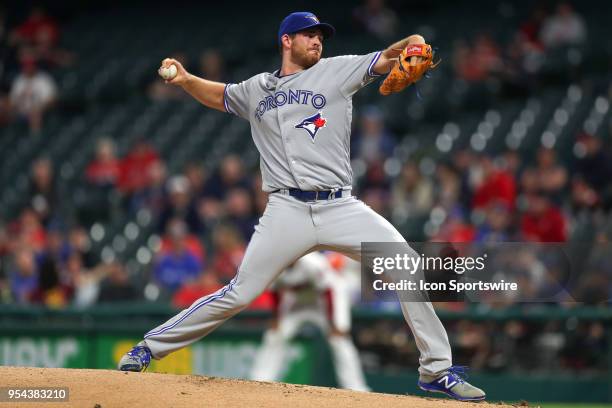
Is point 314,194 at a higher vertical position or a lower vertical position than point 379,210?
higher

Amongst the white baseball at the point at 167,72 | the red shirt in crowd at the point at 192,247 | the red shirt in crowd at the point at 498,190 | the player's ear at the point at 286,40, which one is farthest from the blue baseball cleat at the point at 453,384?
the red shirt in crowd at the point at 192,247

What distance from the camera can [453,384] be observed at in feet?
19.0

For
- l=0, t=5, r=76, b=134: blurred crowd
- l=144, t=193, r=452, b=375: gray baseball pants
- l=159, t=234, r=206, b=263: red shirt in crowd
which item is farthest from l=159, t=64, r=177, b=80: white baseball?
l=0, t=5, r=76, b=134: blurred crowd

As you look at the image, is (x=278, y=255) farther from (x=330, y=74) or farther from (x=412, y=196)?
(x=412, y=196)

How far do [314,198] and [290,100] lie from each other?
518 millimetres

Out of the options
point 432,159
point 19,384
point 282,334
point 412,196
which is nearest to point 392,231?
point 19,384

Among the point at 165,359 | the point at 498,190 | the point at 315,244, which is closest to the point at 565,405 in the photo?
the point at 498,190

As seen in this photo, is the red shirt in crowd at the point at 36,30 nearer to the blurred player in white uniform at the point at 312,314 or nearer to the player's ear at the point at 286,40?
the blurred player in white uniform at the point at 312,314

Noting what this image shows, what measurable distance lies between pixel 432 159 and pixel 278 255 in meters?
6.71

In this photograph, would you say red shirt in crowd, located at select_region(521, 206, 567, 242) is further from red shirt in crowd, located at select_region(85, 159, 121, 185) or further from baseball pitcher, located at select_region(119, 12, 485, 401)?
red shirt in crowd, located at select_region(85, 159, 121, 185)

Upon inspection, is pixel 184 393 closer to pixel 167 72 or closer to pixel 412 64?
pixel 167 72

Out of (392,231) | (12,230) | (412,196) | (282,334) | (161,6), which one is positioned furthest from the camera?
(161,6)

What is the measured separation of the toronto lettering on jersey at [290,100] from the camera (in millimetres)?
5816

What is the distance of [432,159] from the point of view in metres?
12.3
